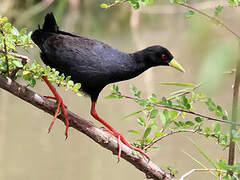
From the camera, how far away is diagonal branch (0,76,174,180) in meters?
1.70

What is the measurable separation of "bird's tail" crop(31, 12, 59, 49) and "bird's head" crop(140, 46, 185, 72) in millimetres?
513

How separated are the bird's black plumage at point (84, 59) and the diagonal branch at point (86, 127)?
0.35 m

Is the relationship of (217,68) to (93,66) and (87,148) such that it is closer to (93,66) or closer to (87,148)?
(93,66)

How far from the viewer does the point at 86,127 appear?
6.05 feet

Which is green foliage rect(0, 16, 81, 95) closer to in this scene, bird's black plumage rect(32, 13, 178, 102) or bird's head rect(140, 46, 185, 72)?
bird's black plumage rect(32, 13, 178, 102)

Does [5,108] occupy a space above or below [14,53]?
below

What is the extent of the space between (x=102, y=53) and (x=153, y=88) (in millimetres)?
4519

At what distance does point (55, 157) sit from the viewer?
191 inches

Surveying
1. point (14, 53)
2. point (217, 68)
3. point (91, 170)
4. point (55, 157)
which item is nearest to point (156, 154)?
point (91, 170)

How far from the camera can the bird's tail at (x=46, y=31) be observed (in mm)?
2293

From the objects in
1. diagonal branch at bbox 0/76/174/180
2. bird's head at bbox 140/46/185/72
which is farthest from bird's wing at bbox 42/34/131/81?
diagonal branch at bbox 0/76/174/180

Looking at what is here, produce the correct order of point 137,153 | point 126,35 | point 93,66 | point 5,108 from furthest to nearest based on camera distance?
point 126,35, point 5,108, point 93,66, point 137,153

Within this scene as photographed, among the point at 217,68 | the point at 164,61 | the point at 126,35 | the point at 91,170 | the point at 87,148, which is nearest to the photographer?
the point at 217,68

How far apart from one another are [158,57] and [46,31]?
64 centimetres
